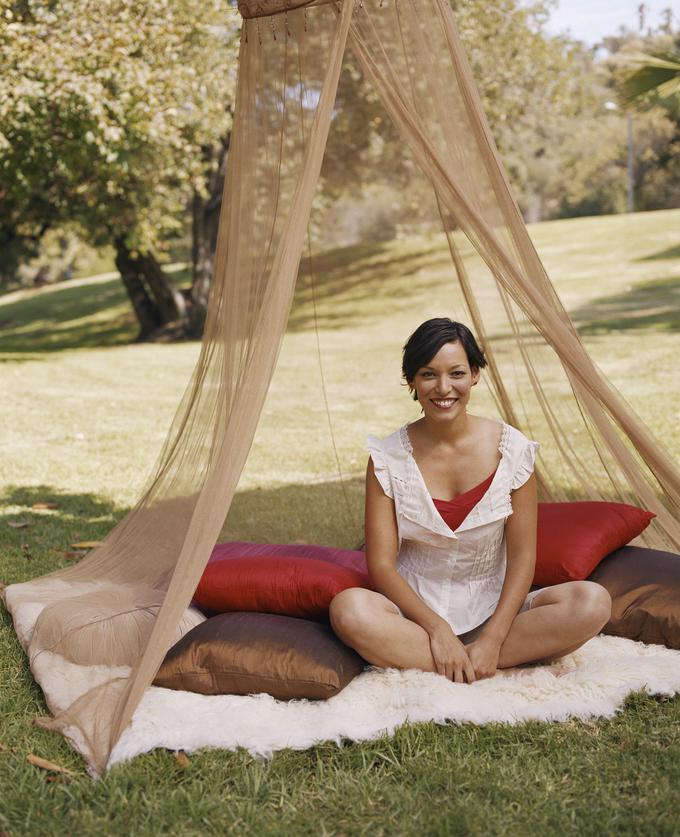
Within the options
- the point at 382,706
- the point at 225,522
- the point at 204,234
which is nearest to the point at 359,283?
the point at 225,522

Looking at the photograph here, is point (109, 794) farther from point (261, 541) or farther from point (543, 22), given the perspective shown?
point (543, 22)

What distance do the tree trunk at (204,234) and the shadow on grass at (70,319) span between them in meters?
1.36

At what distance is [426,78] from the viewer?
152 inches

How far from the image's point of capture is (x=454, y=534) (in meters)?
3.22

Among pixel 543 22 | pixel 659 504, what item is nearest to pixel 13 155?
pixel 543 22

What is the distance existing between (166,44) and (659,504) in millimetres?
9497

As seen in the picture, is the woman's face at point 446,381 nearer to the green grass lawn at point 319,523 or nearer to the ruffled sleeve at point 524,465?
the ruffled sleeve at point 524,465

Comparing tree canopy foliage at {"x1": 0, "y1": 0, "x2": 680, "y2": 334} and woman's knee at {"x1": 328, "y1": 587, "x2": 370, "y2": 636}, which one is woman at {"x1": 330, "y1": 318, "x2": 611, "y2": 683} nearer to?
woman's knee at {"x1": 328, "y1": 587, "x2": 370, "y2": 636}

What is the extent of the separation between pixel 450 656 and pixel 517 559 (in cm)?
40

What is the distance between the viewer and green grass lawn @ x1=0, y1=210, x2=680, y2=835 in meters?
2.51

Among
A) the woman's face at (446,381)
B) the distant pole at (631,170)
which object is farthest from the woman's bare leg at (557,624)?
the distant pole at (631,170)

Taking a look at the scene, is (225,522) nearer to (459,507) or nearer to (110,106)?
(459,507)

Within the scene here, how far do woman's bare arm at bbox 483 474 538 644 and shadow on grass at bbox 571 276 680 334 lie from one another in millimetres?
9922

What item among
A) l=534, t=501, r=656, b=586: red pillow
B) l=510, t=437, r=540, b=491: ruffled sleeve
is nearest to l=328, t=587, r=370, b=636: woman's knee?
→ l=510, t=437, r=540, b=491: ruffled sleeve
